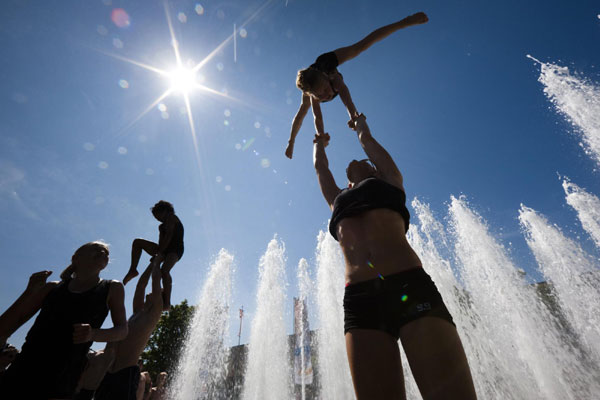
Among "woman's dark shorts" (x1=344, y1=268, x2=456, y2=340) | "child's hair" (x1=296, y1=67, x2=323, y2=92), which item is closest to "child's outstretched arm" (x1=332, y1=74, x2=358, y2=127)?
"child's hair" (x1=296, y1=67, x2=323, y2=92)

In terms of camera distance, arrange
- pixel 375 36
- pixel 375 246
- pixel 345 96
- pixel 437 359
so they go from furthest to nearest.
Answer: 1. pixel 375 36
2. pixel 345 96
3. pixel 375 246
4. pixel 437 359

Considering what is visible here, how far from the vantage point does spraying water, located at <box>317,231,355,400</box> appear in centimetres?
935

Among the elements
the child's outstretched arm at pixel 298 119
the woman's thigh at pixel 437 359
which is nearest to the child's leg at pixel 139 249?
the child's outstretched arm at pixel 298 119

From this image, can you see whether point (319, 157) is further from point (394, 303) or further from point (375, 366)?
point (375, 366)

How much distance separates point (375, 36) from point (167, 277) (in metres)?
3.95

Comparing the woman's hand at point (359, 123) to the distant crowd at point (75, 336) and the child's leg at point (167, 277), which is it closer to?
the distant crowd at point (75, 336)

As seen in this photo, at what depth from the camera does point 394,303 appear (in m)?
1.20

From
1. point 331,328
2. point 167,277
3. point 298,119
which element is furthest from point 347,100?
point 331,328

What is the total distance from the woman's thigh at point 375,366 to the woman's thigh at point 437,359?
75 mm

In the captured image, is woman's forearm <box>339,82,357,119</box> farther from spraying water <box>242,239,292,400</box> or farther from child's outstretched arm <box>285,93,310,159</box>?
A: spraying water <box>242,239,292,400</box>

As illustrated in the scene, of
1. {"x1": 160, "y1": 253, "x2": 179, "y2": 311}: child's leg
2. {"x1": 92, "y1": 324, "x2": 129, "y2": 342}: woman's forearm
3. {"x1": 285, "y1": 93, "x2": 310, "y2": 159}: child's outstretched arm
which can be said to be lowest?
{"x1": 92, "y1": 324, "x2": 129, "y2": 342}: woman's forearm

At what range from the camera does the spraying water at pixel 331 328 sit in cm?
935

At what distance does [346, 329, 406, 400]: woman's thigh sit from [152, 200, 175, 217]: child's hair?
3986 millimetres

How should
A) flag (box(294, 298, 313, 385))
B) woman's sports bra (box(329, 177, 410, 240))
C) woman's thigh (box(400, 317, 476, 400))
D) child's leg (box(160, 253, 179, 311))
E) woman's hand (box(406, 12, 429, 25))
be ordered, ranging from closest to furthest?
woman's thigh (box(400, 317, 476, 400))
woman's sports bra (box(329, 177, 410, 240))
woman's hand (box(406, 12, 429, 25))
child's leg (box(160, 253, 179, 311))
flag (box(294, 298, 313, 385))
